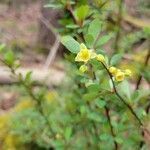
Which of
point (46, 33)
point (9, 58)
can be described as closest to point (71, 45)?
point (9, 58)

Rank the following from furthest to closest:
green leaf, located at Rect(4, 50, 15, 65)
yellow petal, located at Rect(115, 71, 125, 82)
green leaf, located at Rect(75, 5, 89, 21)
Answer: green leaf, located at Rect(4, 50, 15, 65)
green leaf, located at Rect(75, 5, 89, 21)
yellow petal, located at Rect(115, 71, 125, 82)

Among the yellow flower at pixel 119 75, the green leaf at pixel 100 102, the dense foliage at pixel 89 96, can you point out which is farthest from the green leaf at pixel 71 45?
the green leaf at pixel 100 102

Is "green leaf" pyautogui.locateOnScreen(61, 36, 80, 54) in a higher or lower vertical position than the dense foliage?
higher

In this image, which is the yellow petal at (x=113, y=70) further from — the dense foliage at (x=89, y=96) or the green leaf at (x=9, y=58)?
the green leaf at (x=9, y=58)

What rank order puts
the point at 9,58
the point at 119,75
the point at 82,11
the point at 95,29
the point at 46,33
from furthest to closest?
the point at 46,33
the point at 9,58
the point at 82,11
the point at 95,29
the point at 119,75

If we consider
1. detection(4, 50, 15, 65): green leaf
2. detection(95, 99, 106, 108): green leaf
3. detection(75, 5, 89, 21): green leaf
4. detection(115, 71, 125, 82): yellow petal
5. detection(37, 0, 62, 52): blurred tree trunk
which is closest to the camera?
detection(115, 71, 125, 82): yellow petal

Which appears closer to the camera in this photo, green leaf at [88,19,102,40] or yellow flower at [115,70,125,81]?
yellow flower at [115,70,125,81]

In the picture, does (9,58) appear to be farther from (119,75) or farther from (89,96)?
(119,75)

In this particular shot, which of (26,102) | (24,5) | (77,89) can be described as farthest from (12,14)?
(77,89)

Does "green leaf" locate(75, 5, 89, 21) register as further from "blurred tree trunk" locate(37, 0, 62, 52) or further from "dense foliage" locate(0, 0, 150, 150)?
"blurred tree trunk" locate(37, 0, 62, 52)

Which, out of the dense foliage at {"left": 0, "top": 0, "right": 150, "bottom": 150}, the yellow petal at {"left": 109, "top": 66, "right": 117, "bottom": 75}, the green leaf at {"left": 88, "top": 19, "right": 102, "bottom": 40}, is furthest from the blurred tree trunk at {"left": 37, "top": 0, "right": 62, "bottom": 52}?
the yellow petal at {"left": 109, "top": 66, "right": 117, "bottom": 75}

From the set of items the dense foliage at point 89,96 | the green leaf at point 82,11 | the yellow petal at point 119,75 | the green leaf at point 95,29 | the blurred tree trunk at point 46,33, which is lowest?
the blurred tree trunk at point 46,33
